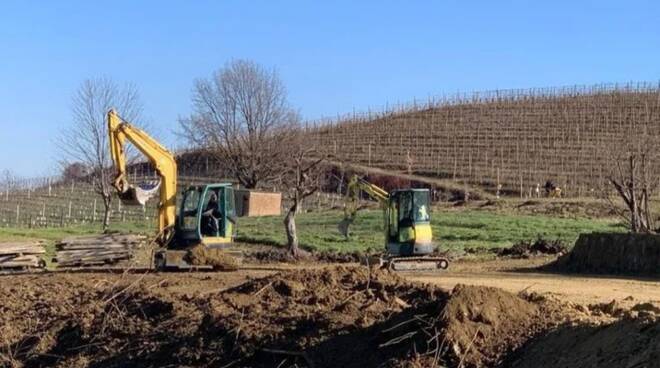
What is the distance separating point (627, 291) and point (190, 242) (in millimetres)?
10106

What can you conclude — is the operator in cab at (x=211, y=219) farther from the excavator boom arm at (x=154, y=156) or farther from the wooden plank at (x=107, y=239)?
the wooden plank at (x=107, y=239)

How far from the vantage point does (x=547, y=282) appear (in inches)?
764

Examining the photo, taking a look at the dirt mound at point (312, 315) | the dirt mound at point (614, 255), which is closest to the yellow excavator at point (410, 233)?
the dirt mound at point (614, 255)

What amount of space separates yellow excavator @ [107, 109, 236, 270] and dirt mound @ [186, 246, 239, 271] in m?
0.14

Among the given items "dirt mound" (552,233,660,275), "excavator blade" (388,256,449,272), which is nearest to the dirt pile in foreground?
"excavator blade" (388,256,449,272)

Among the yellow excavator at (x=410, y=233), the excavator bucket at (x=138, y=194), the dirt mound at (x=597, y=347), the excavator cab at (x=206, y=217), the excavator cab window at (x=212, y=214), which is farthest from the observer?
the yellow excavator at (x=410, y=233)

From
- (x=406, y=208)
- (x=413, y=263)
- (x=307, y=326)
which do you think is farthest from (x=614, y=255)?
(x=307, y=326)

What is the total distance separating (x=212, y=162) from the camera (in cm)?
6819

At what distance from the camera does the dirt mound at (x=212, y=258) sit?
2097 centimetres

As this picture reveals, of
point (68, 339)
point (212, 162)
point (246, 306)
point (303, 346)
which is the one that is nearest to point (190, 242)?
point (68, 339)

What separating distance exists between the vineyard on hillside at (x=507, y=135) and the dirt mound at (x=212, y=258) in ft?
122

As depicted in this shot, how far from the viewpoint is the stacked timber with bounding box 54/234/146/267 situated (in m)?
22.9

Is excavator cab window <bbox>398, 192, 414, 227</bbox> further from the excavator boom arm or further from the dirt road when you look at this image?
the excavator boom arm

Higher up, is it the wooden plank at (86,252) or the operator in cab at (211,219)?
the operator in cab at (211,219)
